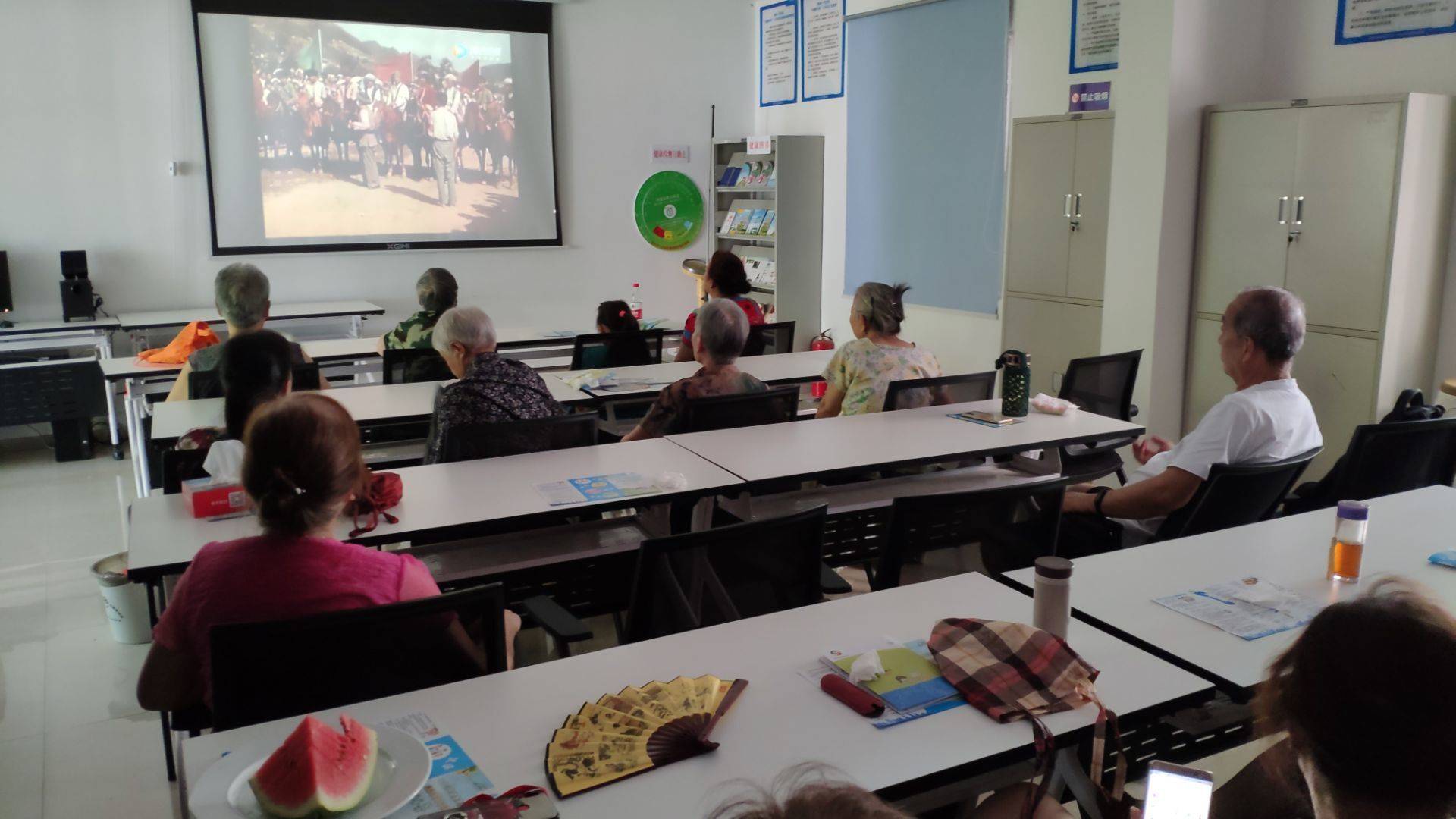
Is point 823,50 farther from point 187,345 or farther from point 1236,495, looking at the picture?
point 1236,495

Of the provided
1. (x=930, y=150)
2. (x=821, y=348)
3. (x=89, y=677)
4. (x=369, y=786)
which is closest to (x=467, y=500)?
(x=369, y=786)

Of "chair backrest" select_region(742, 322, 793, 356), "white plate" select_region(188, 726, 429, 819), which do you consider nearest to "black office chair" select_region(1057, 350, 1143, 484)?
"chair backrest" select_region(742, 322, 793, 356)

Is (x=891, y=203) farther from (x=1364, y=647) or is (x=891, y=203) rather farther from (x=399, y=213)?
(x=1364, y=647)

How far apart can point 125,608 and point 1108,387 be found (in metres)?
3.87

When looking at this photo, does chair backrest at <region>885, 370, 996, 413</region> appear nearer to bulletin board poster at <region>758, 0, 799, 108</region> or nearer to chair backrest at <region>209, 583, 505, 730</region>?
chair backrest at <region>209, 583, 505, 730</region>

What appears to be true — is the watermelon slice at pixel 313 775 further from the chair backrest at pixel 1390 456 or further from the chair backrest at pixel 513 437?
the chair backrest at pixel 1390 456

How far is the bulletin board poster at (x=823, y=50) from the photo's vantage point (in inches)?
314

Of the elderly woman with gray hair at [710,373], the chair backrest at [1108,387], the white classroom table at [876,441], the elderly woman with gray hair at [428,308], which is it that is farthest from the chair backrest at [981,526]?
the elderly woman with gray hair at [428,308]

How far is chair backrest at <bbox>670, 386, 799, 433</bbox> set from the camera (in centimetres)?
354

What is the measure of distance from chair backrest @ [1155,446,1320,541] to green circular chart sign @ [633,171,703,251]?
647 centimetres

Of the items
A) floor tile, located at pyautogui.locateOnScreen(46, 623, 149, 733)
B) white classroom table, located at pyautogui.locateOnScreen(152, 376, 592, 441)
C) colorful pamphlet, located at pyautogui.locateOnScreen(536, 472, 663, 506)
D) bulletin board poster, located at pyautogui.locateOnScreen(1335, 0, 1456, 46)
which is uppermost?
bulletin board poster, located at pyautogui.locateOnScreen(1335, 0, 1456, 46)

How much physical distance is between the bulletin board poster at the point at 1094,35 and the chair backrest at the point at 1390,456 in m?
3.23

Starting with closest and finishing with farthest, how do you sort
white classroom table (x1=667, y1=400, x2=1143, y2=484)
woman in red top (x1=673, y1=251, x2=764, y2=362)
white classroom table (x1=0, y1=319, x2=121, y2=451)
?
white classroom table (x1=667, y1=400, x2=1143, y2=484), woman in red top (x1=673, y1=251, x2=764, y2=362), white classroom table (x1=0, y1=319, x2=121, y2=451)

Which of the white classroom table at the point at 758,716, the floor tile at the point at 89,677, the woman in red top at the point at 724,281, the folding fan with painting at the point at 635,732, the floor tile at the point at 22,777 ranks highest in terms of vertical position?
the woman in red top at the point at 724,281
